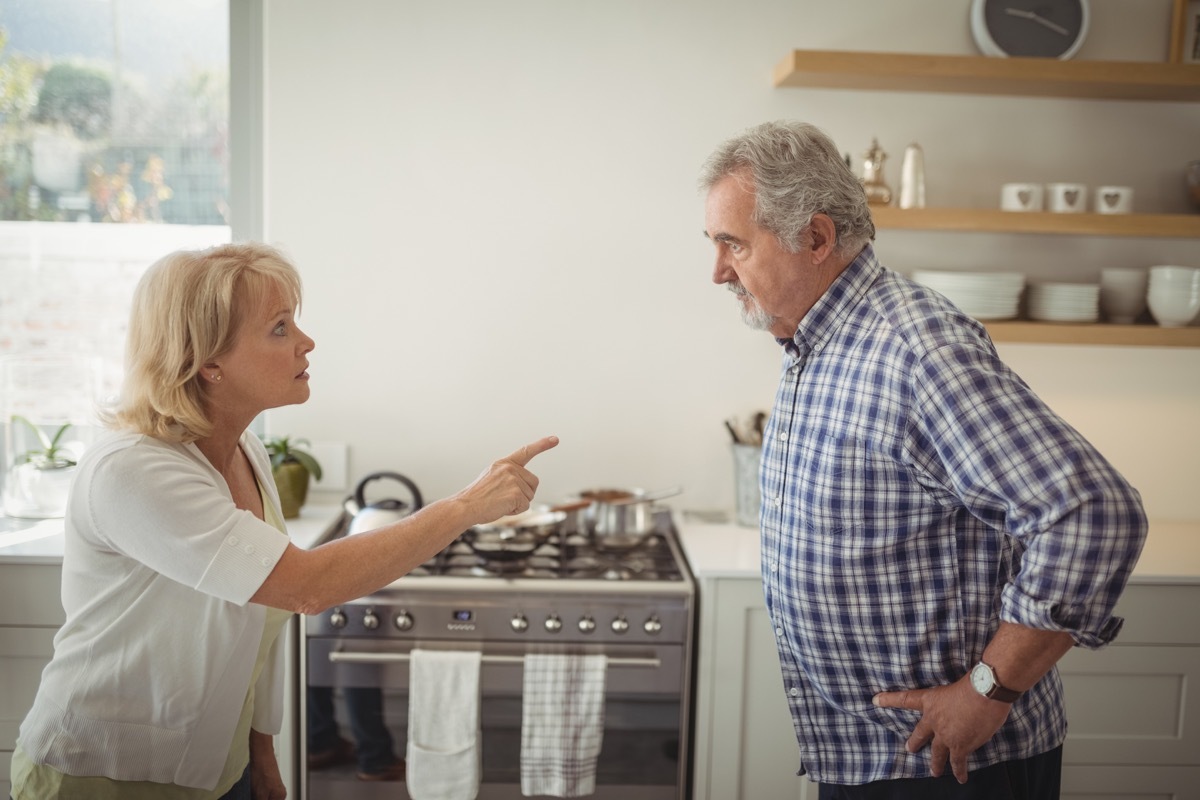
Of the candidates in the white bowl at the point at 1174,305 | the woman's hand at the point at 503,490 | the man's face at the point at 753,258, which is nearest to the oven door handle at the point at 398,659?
the woman's hand at the point at 503,490

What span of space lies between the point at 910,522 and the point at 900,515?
0.06ft

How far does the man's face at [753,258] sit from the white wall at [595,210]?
3.96ft

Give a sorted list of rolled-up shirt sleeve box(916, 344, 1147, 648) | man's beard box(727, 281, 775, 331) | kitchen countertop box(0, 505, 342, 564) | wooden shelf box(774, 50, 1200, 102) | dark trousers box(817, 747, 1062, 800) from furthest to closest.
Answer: wooden shelf box(774, 50, 1200, 102), kitchen countertop box(0, 505, 342, 564), man's beard box(727, 281, 775, 331), dark trousers box(817, 747, 1062, 800), rolled-up shirt sleeve box(916, 344, 1147, 648)

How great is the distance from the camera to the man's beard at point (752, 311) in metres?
1.62

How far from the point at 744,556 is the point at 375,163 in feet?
4.82

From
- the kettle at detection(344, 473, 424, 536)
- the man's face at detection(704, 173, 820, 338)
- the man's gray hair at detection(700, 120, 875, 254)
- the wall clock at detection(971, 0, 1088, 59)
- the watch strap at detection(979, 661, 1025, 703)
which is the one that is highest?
the wall clock at detection(971, 0, 1088, 59)

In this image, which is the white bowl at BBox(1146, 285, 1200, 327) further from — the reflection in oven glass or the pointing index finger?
the pointing index finger

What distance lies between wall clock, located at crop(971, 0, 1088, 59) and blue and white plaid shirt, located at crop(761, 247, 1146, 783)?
1.45 meters

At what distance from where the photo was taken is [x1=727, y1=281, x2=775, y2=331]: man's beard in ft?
5.32

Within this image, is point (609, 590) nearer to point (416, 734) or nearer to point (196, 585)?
point (416, 734)

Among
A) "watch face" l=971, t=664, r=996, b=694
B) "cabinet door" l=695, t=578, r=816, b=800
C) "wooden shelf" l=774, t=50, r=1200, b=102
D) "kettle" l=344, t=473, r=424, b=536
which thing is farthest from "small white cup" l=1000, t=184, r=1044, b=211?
"kettle" l=344, t=473, r=424, b=536

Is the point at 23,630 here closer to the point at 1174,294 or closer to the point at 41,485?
the point at 41,485

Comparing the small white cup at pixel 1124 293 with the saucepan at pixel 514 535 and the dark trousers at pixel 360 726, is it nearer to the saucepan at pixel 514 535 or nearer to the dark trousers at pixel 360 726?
the saucepan at pixel 514 535

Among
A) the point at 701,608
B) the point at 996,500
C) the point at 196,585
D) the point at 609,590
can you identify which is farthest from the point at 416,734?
the point at 996,500
